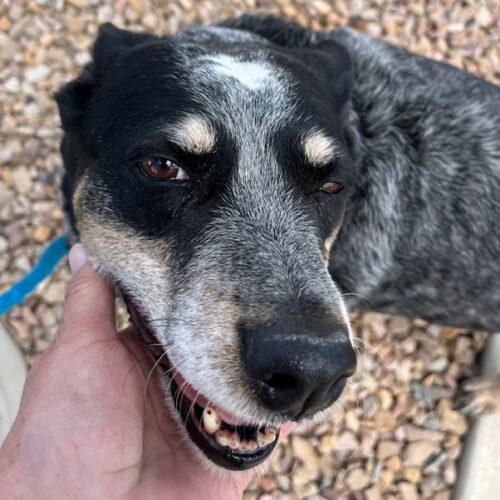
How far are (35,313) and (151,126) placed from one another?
2326 millimetres

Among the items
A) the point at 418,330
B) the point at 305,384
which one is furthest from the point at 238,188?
the point at 418,330

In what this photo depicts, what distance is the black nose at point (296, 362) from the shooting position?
2.02 metres

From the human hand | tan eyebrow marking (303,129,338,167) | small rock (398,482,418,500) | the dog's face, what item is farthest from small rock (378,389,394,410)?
tan eyebrow marking (303,129,338,167)

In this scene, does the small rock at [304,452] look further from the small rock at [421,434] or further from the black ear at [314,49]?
the black ear at [314,49]

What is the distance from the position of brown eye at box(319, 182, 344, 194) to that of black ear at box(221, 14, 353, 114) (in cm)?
55

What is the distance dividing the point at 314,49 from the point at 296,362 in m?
2.26

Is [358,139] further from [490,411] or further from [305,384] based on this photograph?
[490,411]

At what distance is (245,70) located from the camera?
2.80 m

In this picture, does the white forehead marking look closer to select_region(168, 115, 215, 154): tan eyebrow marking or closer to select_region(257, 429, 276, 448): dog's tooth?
select_region(168, 115, 215, 154): tan eyebrow marking

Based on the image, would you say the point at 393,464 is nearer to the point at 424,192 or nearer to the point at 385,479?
the point at 385,479

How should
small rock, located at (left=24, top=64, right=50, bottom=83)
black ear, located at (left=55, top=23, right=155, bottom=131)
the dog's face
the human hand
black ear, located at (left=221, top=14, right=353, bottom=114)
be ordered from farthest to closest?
small rock, located at (left=24, top=64, right=50, bottom=83), black ear, located at (left=221, top=14, right=353, bottom=114), black ear, located at (left=55, top=23, right=155, bottom=131), the human hand, the dog's face

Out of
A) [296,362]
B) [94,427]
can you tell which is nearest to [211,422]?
[94,427]

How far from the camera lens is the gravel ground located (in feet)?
13.9

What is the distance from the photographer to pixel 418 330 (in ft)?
15.6
